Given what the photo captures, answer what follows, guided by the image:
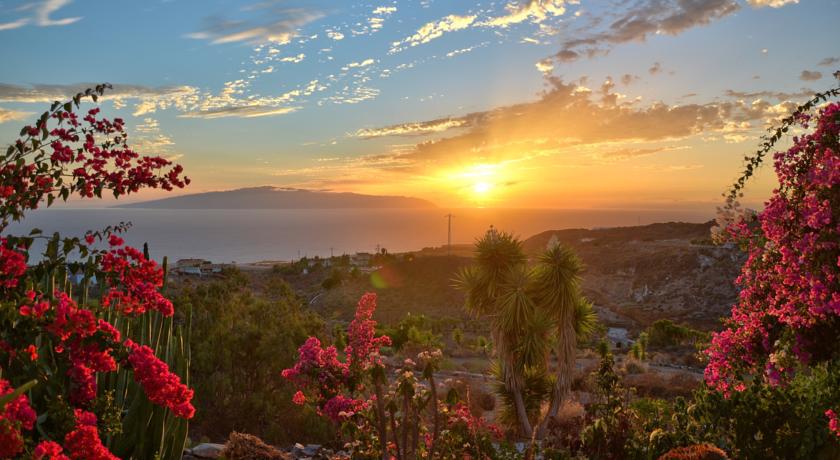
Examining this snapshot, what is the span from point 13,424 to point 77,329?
655mm

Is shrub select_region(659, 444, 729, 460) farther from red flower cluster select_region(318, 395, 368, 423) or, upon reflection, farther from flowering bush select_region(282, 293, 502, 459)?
red flower cluster select_region(318, 395, 368, 423)

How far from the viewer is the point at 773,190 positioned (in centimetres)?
613

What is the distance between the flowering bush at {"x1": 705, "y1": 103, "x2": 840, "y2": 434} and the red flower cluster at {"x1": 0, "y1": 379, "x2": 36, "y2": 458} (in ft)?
19.5

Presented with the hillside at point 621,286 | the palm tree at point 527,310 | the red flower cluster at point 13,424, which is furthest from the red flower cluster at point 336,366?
Result: the hillside at point 621,286

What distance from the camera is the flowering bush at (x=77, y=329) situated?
3551 mm

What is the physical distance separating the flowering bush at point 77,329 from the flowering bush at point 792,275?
5.51 meters

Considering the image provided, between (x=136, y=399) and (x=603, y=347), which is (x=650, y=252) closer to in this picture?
(x=603, y=347)

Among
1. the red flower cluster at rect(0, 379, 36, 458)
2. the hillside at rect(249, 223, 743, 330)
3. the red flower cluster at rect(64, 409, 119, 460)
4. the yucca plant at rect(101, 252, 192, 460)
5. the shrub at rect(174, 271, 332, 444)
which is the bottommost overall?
the hillside at rect(249, 223, 743, 330)

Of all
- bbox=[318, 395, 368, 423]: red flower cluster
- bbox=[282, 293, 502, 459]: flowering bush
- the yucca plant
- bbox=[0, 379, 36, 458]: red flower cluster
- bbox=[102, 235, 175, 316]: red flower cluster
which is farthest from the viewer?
bbox=[318, 395, 368, 423]: red flower cluster

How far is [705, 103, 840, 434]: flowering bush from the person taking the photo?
212 inches

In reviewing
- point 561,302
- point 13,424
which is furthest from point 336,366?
point 561,302

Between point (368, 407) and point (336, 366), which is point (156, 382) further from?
point (336, 366)

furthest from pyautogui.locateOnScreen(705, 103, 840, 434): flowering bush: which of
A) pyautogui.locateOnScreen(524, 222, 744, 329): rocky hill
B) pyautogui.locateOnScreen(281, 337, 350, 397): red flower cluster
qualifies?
pyautogui.locateOnScreen(524, 222, 744, 329): rocky hill

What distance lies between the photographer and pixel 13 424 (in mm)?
3051
